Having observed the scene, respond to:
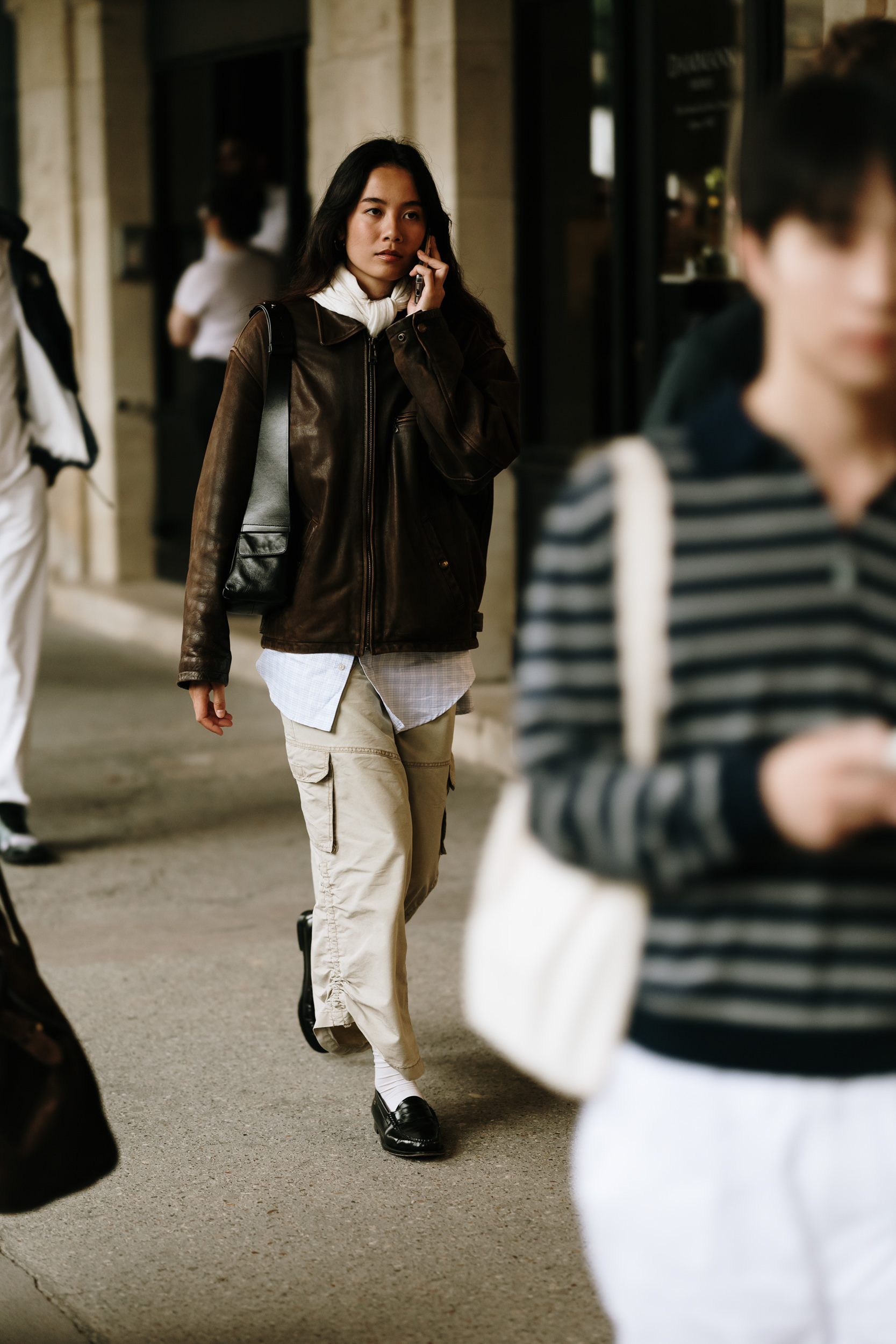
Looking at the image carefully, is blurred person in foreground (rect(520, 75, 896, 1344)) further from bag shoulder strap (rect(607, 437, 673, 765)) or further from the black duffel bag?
the black duffel bag

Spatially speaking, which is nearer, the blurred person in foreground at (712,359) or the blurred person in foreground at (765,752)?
the blurred person in foreground at (765,752)

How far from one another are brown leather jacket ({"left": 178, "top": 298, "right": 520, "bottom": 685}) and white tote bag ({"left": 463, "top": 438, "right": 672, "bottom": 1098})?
6.95 ft

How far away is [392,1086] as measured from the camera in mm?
4004

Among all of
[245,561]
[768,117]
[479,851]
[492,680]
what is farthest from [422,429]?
[492,680]

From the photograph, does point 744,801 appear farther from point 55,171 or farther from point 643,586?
point 55,171

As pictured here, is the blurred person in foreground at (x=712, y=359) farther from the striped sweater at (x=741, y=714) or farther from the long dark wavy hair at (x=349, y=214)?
the long dark wavy hair at (x=349, y=214)

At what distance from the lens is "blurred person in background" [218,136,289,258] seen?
1078 centimetres

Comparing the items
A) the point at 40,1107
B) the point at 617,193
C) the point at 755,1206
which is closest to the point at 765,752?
the point at 755,1206

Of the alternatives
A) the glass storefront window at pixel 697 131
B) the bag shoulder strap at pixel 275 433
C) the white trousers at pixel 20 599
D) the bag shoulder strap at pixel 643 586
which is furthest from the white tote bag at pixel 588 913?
the glass storefront window at pixel 697 131

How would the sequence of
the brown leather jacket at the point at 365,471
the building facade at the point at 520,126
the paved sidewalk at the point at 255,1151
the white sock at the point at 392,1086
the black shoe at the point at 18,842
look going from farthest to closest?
1. the building facade at the point at 520,126
2. the black shoe at the point at 18,842
3. the white sock at the point at 392,1086
4. the brown leather jacket at the point at 365,471
5. the paved sidewalk at the point at 255,1151

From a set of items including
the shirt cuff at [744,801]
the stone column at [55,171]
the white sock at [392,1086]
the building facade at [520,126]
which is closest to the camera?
the shirt cuff at [744,801]

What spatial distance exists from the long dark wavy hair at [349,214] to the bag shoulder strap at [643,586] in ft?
7.92

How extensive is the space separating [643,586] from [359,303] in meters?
2.38

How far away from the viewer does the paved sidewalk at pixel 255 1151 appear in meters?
3.31
